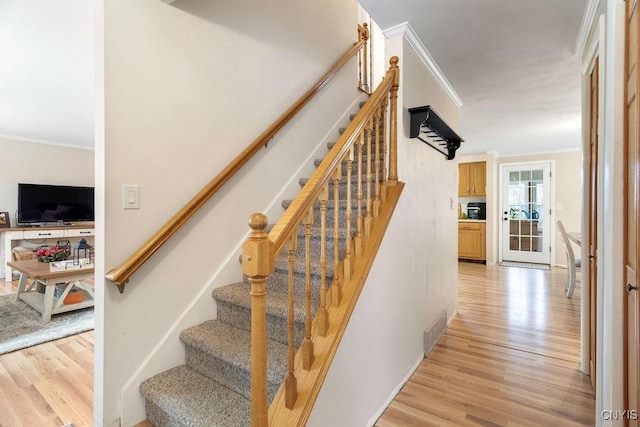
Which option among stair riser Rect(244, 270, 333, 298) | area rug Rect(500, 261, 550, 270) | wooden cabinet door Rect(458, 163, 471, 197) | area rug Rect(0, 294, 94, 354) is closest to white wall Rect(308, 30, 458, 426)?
stair riser Rect(244, 270, 333, 298)

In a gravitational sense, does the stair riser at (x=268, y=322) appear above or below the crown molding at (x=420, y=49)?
below

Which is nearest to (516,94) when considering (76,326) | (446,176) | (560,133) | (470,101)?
(470,101)

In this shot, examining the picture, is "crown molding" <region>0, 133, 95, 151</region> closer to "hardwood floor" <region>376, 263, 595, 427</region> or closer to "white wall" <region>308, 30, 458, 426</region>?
"white wall" <region>308, 30, 458, 426</region>

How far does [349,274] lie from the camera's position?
1.52 m

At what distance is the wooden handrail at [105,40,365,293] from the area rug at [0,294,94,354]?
6.87ft

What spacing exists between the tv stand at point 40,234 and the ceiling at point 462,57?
72.1 inches

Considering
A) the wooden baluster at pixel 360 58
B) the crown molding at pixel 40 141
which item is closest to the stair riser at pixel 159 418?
Result: the wooden baluster at pixel 360 58

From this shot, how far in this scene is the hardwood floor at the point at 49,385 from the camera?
169cm

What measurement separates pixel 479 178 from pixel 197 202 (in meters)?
6.41

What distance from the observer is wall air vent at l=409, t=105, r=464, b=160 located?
2.06 m

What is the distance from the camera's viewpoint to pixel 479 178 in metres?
6.54

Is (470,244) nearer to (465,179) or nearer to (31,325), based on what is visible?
(465,179)

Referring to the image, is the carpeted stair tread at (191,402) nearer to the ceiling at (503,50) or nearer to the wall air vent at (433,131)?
the wall air vent at (433,131)

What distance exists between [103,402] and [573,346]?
3316 millimetres
